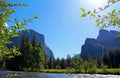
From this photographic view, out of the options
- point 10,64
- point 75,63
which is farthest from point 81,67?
point 10,64

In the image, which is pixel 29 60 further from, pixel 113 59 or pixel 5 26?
pixel 5 26

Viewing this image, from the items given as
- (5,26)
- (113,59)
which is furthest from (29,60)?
(5,26)

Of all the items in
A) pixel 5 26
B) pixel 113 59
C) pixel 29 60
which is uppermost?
pixel 113 59

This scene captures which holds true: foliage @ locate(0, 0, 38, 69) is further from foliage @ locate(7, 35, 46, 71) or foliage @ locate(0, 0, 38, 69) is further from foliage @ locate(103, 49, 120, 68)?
foliage @ locate(103, 49, 120, 68)

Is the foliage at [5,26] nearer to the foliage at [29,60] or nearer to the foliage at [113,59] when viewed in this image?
the foliage at [29,60]

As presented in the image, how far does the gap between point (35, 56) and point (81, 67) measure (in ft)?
70.5

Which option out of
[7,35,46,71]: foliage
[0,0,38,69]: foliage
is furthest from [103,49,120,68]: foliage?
[0,0,38,69]: foliage

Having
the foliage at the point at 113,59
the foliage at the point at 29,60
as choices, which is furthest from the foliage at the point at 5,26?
the foliage at the point at 113,59

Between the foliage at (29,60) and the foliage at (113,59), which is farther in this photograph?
the foliage at (113,59)

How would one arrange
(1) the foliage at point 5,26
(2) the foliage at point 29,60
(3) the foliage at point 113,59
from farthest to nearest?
(3) the foliage at point 113,59
(2) the foliage at point 29,60
(1) the foliage at point 5,26

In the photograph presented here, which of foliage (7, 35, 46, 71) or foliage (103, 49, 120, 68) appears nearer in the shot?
foliage (7, 35, 46, 71)

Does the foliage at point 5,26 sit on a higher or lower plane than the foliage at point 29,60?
lower

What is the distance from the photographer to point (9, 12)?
575 centimetres

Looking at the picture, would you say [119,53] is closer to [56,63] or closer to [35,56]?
[56,63]
